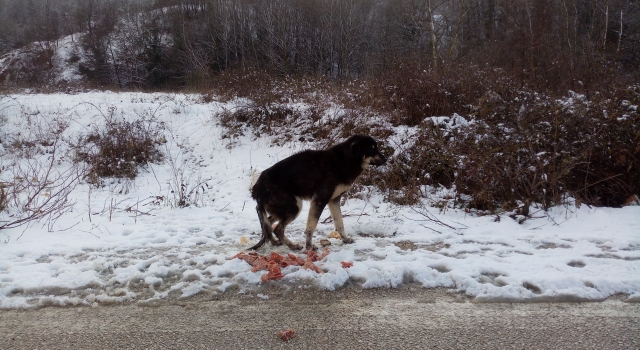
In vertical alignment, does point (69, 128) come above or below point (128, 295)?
above

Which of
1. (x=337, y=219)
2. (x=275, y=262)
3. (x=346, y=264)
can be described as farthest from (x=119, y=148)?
(x=346, y=264)

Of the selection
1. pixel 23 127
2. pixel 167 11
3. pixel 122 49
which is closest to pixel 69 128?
pixel 23 127

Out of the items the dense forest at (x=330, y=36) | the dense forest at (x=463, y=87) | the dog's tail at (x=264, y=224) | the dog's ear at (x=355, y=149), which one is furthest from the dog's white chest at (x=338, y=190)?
the dense forest at (x=330, y=36)

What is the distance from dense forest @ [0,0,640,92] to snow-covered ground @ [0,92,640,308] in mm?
5367

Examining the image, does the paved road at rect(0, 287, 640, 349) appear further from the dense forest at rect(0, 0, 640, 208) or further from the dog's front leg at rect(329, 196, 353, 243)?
the dense forest at rect(0, 0, 640, 208)

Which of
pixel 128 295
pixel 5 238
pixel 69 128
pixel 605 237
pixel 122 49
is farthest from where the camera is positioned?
pixel 122 49

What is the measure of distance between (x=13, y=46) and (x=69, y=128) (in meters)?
42.9

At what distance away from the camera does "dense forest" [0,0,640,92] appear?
15.2 meters

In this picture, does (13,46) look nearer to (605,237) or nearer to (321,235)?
(321,235)

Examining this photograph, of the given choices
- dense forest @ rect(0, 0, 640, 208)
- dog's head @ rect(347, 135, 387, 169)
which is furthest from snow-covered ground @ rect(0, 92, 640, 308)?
dog's head @ rect(347, 135, 387, 169)

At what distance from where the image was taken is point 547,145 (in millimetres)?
7797

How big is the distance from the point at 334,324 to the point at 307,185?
243 centimetres

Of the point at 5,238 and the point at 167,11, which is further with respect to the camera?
the point at 167,11

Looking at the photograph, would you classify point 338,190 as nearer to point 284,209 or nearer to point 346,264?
point 284,209
